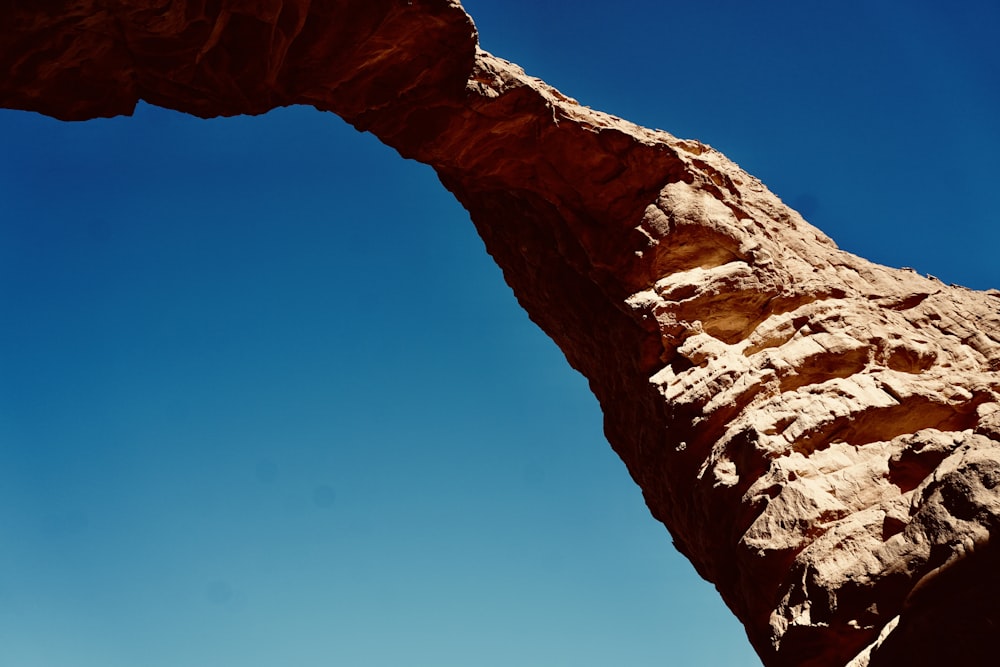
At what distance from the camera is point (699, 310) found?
1711 cm

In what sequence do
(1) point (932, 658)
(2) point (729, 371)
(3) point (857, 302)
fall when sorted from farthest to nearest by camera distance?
(3) point (857, 302)
(2) point (729, 371)
(1) point (932, 658)

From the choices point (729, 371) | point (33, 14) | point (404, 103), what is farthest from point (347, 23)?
point (729, 371)

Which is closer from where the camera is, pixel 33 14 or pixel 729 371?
pixel 33 14

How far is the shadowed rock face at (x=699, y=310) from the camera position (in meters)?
11.0

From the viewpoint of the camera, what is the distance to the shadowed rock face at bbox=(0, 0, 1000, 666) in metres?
11.0

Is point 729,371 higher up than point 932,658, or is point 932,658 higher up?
point 729,371

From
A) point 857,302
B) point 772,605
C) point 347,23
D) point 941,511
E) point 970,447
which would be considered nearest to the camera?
point 941,511

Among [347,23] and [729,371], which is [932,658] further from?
→ [347,23]

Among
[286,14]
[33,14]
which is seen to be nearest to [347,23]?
[286,14]

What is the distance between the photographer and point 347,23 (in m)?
14.7

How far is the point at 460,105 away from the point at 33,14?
8820 millimetres

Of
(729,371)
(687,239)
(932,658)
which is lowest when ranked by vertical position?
(932,658)

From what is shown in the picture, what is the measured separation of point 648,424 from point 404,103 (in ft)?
30.5

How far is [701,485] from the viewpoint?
15.1 meters
